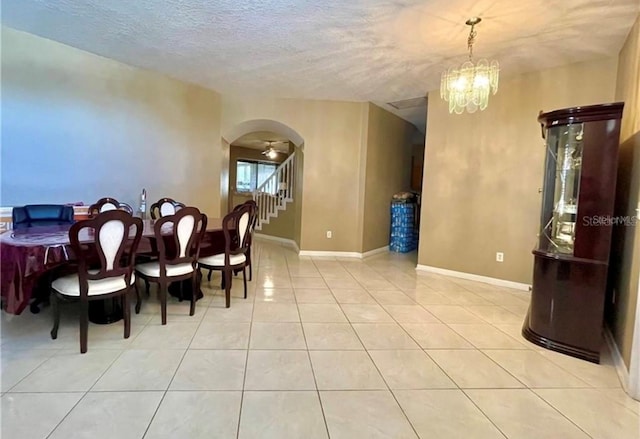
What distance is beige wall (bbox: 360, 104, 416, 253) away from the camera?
5.96 metres

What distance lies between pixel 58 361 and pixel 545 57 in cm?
516

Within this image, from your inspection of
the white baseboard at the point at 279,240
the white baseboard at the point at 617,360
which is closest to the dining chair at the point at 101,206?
the white baseboard at the point at 279,240

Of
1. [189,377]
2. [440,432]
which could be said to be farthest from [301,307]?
[440,432]

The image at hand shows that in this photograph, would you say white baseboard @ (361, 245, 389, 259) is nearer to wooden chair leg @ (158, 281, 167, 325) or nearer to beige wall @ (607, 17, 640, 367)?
beige wall @ (607, 17, 640, 367)

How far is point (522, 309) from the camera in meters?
3.50

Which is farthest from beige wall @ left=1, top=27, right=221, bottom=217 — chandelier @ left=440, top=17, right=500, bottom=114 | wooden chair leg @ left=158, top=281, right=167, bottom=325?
chandelier @ left=440, top=17, right=500, bottom=114

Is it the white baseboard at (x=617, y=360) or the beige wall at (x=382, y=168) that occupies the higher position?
the beige wall at (x=382, y=168)

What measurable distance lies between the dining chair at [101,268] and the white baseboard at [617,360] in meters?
3.40

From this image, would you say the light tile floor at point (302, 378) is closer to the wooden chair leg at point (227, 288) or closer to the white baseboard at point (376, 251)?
the wooden chair leg at point (227, 288)

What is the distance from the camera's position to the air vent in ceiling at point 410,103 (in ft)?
17.9

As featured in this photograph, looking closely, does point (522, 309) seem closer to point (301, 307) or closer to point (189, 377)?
point (301, 307)

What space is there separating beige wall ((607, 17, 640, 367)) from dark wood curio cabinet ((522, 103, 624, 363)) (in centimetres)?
13

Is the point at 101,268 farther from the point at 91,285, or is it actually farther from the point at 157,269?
the point at 157,269

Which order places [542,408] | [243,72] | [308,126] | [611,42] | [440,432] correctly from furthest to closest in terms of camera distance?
[308,126]
[243,72]
[611,42]
[542,408]
[440,432]
